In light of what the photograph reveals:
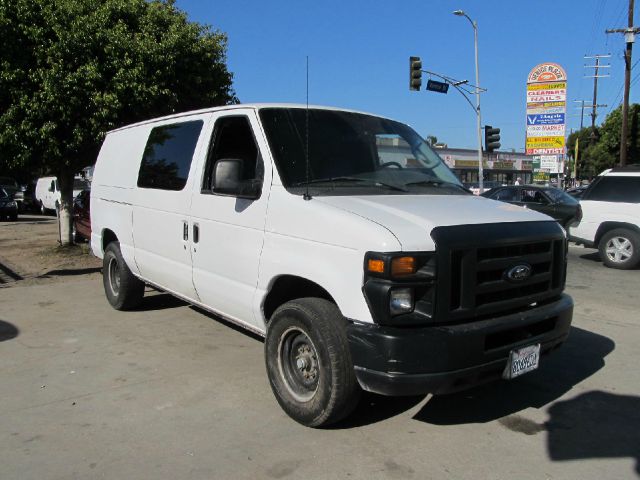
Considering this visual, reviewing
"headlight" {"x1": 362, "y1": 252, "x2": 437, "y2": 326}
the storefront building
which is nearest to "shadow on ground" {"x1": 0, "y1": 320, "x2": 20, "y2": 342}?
"headlight" {"x1": 362, "y1": 252, "x2": 437, "y2": 326}

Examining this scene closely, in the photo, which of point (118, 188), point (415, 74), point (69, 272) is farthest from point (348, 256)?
point (415, 74)

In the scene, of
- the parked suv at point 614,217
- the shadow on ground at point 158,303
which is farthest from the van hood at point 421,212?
the parked suv at point 614,217

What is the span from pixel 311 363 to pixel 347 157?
64.0 inches

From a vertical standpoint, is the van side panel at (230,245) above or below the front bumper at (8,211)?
above

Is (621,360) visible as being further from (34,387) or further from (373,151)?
(34,387)

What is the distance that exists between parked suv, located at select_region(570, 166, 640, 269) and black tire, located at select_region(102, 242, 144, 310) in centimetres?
894

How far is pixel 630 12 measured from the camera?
94.4ft

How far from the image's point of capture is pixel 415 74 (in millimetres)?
23328

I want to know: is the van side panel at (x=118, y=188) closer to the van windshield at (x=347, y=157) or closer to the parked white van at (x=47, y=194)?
the van windshield at (x=347, y=157)

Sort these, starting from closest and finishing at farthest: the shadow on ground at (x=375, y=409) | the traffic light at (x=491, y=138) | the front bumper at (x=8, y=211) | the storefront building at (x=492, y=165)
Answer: the shadow on ground at (x=375, y=409) < the front bumper at (x=8, y=211) < the traffic light at (x=491, y=138) < the storefront building at (x=492, y=165)

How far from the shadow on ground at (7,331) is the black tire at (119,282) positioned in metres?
1.14

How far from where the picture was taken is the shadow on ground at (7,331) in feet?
19.1

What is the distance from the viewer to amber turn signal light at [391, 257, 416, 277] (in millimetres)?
3096

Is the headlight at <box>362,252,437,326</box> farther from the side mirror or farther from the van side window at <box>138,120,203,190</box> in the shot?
the van side window at <box>138,120,203,190</box>
